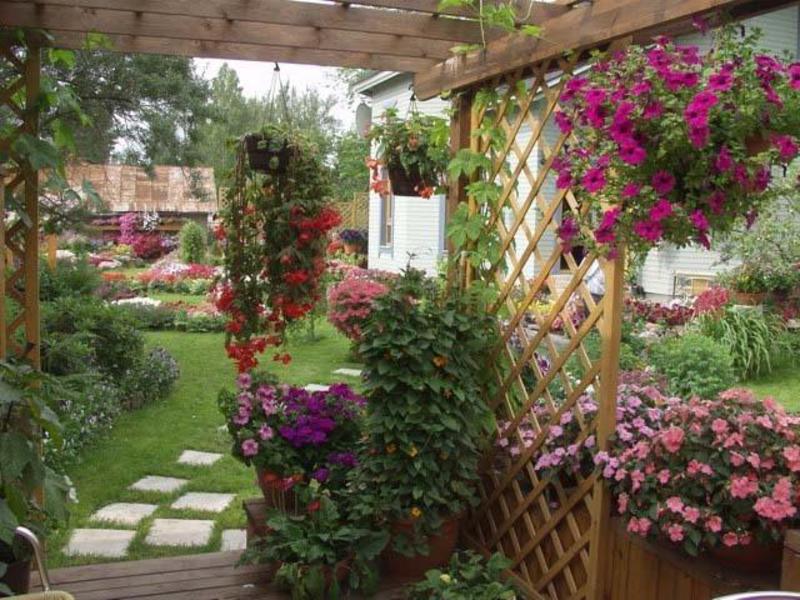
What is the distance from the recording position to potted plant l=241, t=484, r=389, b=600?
2.85 meters

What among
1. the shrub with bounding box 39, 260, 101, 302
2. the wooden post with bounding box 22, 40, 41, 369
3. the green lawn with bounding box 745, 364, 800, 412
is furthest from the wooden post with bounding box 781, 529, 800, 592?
the shrub with bounding box 39, 260, 101, 302

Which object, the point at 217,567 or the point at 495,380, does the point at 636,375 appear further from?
the point at 217,567

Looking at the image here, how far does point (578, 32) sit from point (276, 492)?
84.6 inches

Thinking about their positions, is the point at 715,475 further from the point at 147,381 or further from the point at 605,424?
the point at 147,381

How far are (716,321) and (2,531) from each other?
20.7ft

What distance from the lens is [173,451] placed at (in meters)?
5.21

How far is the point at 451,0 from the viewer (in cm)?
276

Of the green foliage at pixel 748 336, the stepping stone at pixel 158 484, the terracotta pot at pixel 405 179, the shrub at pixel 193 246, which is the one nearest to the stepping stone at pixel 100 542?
the stepping stone at pixel 158 484

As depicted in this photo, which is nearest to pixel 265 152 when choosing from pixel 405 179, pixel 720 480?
Result: pixel 405 179

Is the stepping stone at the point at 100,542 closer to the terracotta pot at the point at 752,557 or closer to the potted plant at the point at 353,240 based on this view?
the terracotta pot at the point at 752,557

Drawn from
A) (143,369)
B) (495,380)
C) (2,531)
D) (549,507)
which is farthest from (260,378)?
(143,369)

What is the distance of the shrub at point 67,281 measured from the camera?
274 inches

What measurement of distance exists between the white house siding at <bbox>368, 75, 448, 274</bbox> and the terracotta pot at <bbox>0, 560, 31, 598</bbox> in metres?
8.03

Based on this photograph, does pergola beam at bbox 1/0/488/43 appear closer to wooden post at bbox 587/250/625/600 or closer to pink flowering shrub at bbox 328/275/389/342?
wooden post at bbox 587/250/625/600
